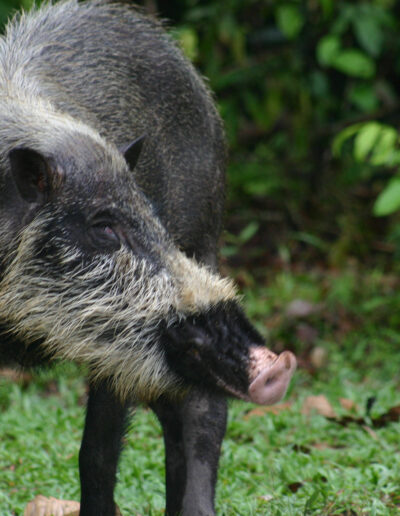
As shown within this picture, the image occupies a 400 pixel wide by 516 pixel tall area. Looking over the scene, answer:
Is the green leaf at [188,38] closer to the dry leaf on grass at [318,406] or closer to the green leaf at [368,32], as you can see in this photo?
the green leaf at [368,32]

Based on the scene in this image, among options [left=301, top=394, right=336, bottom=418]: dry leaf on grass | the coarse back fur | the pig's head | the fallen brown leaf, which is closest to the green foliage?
the fallen brown leaf

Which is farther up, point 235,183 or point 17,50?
point 17,50

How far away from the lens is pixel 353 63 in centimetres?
850

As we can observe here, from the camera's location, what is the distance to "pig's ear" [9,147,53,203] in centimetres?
374

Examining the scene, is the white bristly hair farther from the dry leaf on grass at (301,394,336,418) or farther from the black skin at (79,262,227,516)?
the dry leaf on grass at (301,394,336,418)

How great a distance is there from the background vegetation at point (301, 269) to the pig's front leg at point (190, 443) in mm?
180

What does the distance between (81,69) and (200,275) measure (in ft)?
5.12

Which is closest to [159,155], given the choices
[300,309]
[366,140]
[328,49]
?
[366,140]

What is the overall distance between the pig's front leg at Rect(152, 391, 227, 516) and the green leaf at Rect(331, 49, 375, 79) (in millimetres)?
4666

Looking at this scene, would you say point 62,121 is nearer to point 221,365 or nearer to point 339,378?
point 221,365

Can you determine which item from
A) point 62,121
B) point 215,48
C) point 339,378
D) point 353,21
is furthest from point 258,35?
point 62,121

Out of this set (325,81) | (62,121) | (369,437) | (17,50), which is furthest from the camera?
(325,81)

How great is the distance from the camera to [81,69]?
4789mm

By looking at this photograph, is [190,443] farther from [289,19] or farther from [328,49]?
[289,19]
